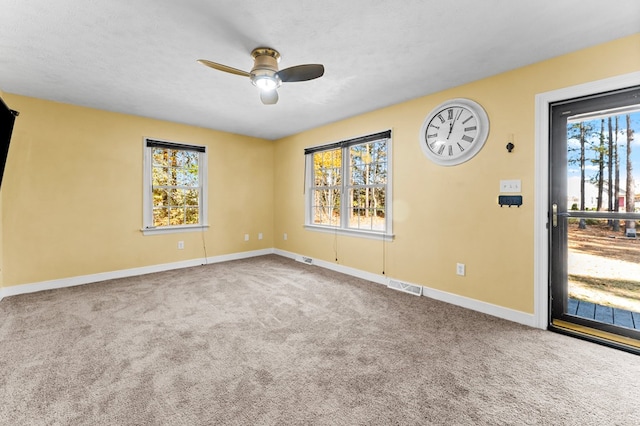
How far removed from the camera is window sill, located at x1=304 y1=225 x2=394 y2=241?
154 inches

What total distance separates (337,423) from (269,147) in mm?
5180

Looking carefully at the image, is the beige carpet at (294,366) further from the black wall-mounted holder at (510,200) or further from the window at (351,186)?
the window at (351,186)

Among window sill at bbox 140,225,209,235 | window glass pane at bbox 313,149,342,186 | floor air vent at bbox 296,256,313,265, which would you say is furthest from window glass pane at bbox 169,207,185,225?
window glass pane at bbox 313,149,342,186

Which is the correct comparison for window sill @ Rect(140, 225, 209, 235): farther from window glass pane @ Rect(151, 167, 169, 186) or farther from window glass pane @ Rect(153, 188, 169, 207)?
window glass pane @ Rect(151, 167, 169, 186)

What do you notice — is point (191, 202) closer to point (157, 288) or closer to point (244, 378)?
point (157, 288)

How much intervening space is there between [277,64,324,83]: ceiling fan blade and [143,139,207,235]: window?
3122 mm

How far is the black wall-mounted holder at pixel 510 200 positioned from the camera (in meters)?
2.71

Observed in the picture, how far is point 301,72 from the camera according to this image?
2234 millimetres

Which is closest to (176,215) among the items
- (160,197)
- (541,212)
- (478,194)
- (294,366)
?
(160,197)

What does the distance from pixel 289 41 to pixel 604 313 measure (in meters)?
3.66

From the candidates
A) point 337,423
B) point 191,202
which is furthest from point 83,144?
point 337,423

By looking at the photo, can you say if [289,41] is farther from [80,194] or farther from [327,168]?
[80,194]

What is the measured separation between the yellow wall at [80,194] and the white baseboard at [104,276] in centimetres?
7

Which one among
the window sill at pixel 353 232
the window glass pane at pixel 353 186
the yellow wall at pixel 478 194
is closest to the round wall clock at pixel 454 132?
the yellow wall at pixel 478 194
